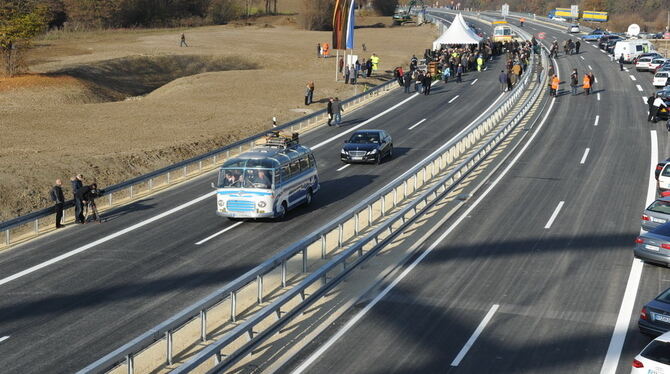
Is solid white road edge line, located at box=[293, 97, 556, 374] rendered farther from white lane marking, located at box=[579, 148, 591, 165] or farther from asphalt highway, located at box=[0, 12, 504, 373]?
asphalt highway, located at box=[0, 12, 504, 373]

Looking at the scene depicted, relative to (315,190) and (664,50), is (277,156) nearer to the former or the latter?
(315,190)

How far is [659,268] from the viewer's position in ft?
66.3

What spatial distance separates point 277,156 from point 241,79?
1557 inches

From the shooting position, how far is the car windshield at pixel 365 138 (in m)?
35.9

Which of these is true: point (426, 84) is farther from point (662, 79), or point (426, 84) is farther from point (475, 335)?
point (475, 335)

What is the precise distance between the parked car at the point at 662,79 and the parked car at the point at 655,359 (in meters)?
48.7

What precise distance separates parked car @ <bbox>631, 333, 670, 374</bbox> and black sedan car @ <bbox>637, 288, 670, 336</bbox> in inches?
89.7

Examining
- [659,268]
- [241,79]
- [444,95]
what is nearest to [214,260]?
[659,268]

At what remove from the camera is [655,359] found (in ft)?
40.7

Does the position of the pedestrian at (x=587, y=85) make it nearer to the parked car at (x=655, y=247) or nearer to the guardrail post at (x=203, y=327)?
the parked car at (x=655, y=247)

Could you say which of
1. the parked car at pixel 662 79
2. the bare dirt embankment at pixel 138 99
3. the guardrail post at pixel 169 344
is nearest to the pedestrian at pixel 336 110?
the bare dirt embankment at pixel 138 99

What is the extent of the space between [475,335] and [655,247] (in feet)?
21.4

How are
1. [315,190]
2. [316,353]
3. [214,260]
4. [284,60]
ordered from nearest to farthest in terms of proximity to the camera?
[316,353] < [214,260] < [315,190] < [284,60]

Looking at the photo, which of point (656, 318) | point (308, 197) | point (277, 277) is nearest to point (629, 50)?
point (308, 197)
